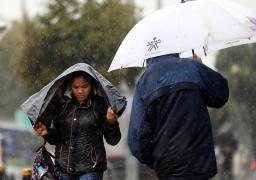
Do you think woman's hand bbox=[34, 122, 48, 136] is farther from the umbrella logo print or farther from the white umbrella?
the umbrella logo print

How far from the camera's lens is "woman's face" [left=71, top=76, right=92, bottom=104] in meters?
4.93

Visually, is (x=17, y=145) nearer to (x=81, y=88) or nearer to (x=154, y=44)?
(x=81, y=88)

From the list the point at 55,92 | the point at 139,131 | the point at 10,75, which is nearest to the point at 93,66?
the point at 10,75

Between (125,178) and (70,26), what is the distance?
14.5 feet

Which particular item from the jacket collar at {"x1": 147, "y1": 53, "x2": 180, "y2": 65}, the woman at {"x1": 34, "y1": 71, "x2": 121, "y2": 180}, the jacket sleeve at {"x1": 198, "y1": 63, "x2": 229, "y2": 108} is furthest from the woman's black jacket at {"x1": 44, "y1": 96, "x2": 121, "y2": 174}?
the jacket sleeve at {"x1": 198, "y1": 63, "x2": 229, "y2": 108}

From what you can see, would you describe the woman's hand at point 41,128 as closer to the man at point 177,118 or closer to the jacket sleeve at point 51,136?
the jacket sleeve at point 51,136

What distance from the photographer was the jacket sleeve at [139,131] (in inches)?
161

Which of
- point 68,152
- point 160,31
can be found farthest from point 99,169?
point 160,31

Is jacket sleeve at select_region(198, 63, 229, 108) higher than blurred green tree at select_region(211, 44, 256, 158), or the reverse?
jacket sleeve at select_region(198, 63, 229, 108)

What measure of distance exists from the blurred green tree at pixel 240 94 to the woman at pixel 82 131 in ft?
24.1

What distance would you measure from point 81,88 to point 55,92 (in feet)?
0.66

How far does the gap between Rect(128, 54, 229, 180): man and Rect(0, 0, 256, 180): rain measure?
420cm

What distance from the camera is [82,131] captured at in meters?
4.88

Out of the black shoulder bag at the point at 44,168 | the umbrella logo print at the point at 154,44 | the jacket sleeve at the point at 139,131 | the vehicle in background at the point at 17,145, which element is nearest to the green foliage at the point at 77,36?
the vehicle in background at the point at 17,145
